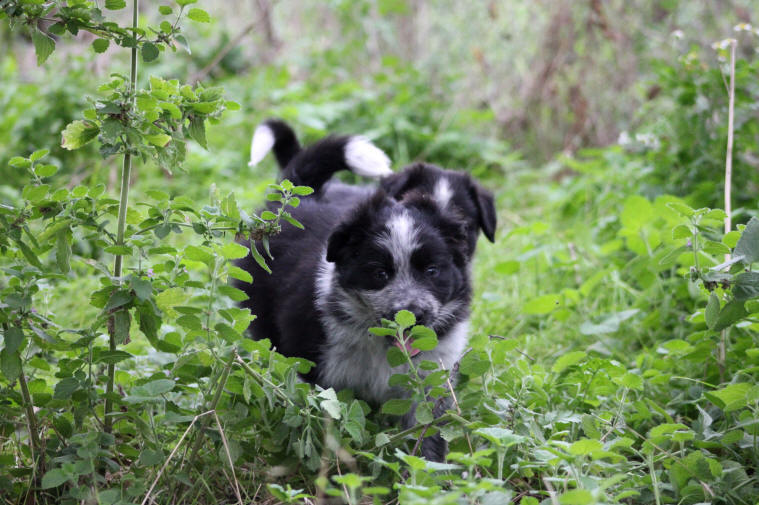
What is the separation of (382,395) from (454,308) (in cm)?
40

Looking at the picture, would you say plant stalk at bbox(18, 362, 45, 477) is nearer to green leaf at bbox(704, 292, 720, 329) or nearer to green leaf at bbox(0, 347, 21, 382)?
green leaf at bbox(0, 347, 21, 382)

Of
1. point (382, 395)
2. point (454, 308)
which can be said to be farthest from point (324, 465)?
point (454, 308)

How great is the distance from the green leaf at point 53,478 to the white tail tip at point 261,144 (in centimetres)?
156

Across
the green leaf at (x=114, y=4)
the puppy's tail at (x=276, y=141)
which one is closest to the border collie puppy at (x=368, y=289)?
the puppy's tail at (x=276, y=141)

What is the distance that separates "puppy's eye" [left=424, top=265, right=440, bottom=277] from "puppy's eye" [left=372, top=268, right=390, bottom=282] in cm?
14

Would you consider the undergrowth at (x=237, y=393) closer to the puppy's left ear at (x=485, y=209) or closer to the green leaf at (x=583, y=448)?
the green leaf at (x=583, y=448)

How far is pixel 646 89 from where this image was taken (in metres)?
5.83

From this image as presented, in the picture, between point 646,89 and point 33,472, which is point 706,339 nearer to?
point 33,472

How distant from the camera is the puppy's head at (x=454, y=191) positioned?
3357 millimetres

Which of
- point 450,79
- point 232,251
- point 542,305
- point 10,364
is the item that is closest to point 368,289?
point 232,251

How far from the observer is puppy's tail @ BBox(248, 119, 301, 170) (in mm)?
3309

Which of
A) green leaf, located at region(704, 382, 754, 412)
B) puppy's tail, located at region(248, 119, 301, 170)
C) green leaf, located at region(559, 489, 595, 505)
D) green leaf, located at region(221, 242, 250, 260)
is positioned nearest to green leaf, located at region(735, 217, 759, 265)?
green leaf, located at region(704, 382, 754, 412)

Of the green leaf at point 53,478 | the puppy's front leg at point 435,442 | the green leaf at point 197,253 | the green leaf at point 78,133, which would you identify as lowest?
the puppy's front leg at point 435,442

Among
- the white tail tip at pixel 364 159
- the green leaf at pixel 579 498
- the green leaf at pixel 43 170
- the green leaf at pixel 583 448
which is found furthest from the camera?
the white tail tip at pixel 364 159
